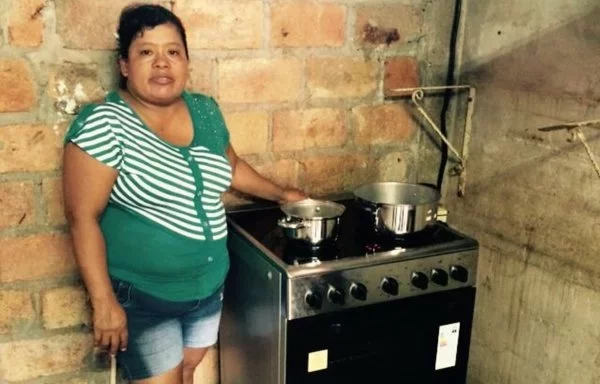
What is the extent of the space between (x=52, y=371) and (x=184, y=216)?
682mm

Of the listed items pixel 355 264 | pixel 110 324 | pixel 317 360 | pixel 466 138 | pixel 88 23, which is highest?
pixel 88 23

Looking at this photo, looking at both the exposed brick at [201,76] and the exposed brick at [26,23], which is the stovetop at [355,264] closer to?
the exposed brick at [201,76]

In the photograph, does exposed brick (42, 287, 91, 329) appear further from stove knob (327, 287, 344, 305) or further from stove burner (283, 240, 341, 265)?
stove knob (327, 287, 344, 305)

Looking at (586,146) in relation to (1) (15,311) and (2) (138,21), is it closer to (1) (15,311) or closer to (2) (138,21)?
(2) (138,21)

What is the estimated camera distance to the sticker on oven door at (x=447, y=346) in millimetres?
1797

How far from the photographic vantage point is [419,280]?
67.6 inches

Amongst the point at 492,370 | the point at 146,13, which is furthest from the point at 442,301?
the point at 146,13

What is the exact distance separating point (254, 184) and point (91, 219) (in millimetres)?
570

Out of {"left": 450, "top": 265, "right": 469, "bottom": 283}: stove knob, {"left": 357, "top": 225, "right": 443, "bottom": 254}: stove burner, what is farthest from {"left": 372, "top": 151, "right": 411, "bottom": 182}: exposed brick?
{"left": 450, "top": 265, "right": 469, "bottom": 283}: stove knob

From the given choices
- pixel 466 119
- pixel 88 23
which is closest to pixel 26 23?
pixel 88 23

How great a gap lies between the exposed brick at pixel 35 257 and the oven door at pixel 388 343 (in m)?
0.67

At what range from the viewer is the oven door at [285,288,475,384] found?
163cm

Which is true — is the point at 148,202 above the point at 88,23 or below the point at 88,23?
below

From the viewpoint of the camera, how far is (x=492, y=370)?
223cm
